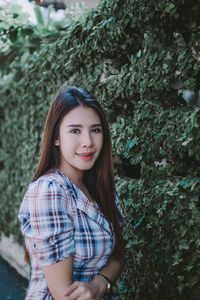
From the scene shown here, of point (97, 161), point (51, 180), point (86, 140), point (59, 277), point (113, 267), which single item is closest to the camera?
point (59, 277)

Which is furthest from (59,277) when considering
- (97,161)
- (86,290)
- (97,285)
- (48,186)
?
(97,161)

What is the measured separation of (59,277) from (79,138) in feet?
2.49

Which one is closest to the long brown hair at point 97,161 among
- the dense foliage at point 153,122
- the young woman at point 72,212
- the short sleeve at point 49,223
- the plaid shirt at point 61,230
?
the young woman at point 72,212

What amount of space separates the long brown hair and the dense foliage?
42 centimetres

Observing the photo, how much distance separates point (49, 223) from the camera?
5.34 feet

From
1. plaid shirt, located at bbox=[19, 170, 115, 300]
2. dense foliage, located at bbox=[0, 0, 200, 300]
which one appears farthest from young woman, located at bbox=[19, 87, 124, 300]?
dense foliage, located at bbox=[0, 0, 200, 300]

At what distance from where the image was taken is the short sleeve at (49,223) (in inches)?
63.9

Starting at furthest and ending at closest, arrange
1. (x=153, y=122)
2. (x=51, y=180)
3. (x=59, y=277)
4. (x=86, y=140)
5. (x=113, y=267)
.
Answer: (x=153, y=122), (x=113, y=267), (x=86, y=140), (x=51, y=180), (x=59, y=277)

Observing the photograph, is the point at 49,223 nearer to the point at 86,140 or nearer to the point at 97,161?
the point at 86,140

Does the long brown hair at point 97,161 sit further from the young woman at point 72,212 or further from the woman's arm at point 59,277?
the woman's arm at point 59,277

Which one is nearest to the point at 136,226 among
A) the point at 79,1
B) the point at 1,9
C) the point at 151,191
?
the point at 151,191

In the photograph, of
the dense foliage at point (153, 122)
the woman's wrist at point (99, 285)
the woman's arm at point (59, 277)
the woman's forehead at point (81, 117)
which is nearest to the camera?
the woman's arm at point (59, 277)

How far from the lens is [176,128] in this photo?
2320mm

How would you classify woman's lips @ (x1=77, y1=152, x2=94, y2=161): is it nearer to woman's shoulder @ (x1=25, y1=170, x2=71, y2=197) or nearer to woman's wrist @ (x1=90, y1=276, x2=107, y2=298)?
woman's shoulder @ (x1=25, y1=170, x2=71, y2=197)
